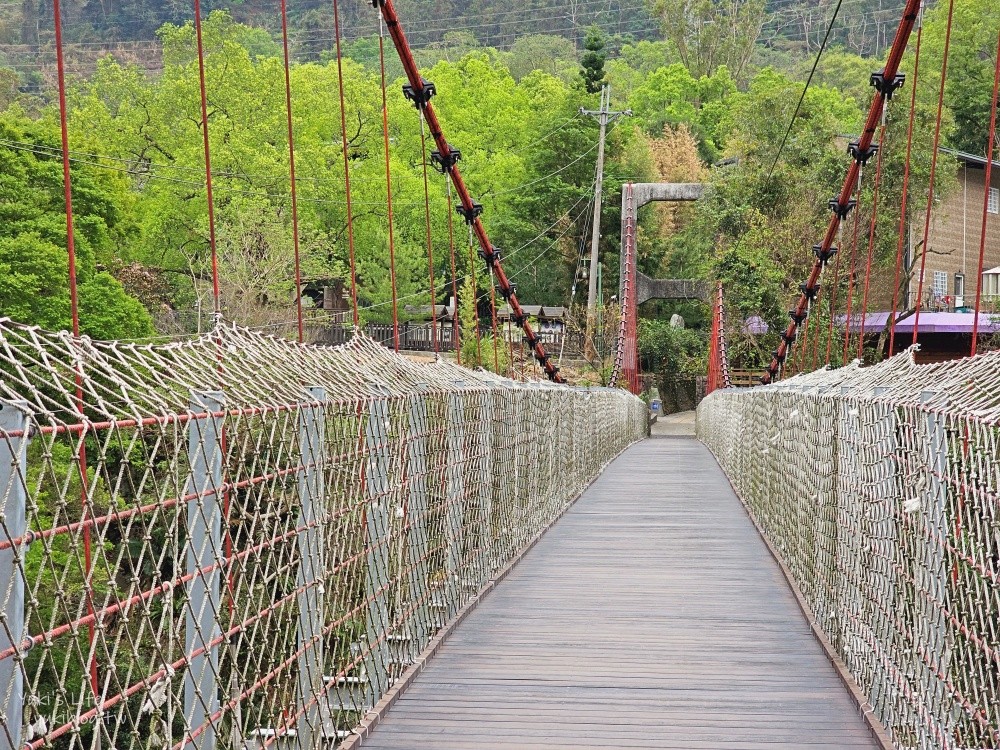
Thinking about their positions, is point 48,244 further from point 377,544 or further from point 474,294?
point 377,544

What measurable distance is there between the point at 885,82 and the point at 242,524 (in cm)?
853

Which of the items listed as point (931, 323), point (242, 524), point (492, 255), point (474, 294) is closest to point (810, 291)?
point (492, 255)

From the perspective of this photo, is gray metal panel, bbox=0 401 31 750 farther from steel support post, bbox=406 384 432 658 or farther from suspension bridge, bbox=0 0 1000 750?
steel support post, bbox=406 384 432 658

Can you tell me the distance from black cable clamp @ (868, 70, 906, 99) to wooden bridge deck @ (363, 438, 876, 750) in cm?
446

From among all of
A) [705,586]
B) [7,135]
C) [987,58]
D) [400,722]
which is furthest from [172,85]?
[400,722]

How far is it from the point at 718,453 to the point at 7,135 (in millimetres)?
11099

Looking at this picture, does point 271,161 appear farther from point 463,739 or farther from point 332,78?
point 463,739

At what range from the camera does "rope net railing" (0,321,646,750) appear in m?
1.62

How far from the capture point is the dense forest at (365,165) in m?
21.0

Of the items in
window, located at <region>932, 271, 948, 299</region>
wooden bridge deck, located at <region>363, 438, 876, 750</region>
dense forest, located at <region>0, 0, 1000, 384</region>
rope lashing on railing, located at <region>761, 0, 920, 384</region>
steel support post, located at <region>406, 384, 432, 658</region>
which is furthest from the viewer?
window, located at <region>932, 271, 948, 299</region>

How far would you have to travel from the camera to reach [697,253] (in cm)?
2636

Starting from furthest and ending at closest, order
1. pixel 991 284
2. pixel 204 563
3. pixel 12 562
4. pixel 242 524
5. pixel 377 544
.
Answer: pixel 991 284 → pixel 377 544 → pixel 242 524 → pixel 204 563 → pixel 12 562

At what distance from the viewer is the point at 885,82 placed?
1000 centimetres

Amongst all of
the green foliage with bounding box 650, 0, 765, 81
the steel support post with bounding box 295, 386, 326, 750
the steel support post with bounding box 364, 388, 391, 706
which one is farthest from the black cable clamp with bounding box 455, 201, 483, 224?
the green foliage with bounding box 650, 0, 765, 81
